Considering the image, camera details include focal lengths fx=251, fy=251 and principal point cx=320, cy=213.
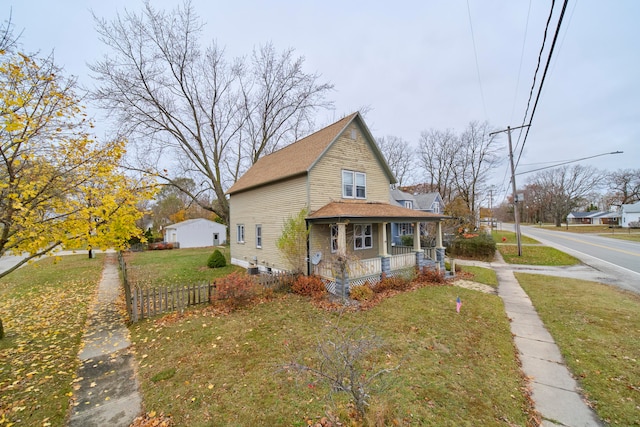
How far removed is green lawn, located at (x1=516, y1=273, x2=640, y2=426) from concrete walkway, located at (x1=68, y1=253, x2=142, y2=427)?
786cm

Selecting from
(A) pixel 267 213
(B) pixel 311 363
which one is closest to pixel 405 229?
(A) pixel 267 213

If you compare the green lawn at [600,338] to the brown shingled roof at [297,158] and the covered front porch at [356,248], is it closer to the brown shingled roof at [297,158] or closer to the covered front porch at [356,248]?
the covered front porch at [356,248]

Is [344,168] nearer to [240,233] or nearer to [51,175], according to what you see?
[240,233]

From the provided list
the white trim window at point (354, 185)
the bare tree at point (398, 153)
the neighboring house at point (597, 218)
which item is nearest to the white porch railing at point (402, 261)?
the white trim window at point (354, 185)

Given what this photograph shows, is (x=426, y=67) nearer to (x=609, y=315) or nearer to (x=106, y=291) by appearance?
(x=609, y=315)

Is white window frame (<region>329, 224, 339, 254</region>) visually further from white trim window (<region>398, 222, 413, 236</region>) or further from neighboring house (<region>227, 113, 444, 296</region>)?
white trim window (<region>398, 222, 413, 236</region>)

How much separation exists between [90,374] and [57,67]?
23.6 feet

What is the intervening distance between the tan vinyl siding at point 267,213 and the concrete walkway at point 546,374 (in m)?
9.21

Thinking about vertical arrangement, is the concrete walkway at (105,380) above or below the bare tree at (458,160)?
below

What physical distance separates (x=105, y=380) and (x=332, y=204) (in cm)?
981

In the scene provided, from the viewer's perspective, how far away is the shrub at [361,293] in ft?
32.7

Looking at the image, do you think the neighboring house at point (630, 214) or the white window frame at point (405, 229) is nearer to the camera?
the white window frame at point (405, 229)

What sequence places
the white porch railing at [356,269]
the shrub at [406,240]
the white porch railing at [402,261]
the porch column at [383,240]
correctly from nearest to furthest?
the white porch railing at [356,269], the porch column at [383,240], the white porch railing at [402,261], the shrub at [406,240]

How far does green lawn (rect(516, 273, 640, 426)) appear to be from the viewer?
4.37 m
